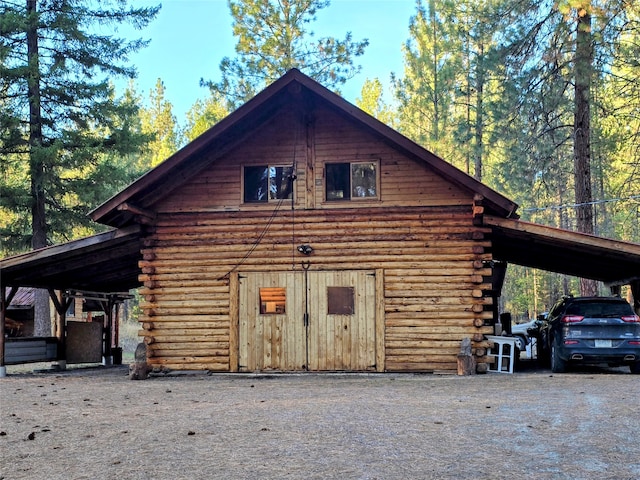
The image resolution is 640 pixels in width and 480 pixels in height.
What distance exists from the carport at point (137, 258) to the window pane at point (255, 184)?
279cm

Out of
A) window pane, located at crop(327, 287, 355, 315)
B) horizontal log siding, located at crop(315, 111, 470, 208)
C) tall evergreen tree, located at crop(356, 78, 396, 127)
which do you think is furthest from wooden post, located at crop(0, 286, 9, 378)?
tall evergreen tree, located at crop(356, 78, 396, 127)

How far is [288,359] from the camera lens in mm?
15750

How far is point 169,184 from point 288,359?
5.17 m

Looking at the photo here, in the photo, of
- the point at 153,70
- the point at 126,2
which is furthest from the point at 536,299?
the point at 126,2

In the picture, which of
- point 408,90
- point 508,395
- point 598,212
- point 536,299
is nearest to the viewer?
point 508,395

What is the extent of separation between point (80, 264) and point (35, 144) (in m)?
6.91

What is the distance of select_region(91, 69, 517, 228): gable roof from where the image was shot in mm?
14930

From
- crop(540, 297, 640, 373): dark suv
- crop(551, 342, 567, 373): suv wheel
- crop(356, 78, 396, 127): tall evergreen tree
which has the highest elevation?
crop(356, 78, 396, 127): tall evergreen tree

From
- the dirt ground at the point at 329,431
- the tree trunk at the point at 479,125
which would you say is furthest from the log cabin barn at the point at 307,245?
the tree trunk at the point at 479,125

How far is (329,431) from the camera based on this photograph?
771cm

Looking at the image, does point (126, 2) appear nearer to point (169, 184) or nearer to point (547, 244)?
point (169, 184)

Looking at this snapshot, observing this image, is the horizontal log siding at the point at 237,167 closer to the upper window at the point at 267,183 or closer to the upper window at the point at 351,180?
the upper window at the point at 267,183

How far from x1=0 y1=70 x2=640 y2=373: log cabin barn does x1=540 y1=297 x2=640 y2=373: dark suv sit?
147 centimetres

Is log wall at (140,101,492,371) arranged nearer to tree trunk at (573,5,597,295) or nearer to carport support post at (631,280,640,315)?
carport support post at (631,280,640,315)
